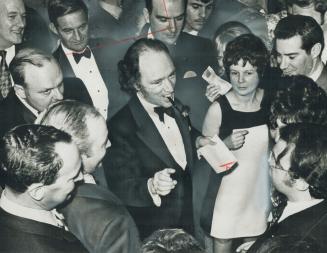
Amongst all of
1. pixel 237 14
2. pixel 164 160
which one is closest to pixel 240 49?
pixel 237 14

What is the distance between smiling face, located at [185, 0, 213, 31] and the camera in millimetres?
3949

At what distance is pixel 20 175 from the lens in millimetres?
3811

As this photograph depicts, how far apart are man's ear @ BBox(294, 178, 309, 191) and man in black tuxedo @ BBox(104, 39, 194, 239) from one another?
0.66 meters

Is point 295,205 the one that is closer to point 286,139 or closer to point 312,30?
point 286,139

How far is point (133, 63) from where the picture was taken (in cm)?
393

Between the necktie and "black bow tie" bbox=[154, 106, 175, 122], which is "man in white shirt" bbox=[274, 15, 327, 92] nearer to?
"black bow tie" bbox=[154, 106, 175, 122]

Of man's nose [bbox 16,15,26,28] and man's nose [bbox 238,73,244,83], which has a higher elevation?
man's nose [bbox 16,15,26,28]

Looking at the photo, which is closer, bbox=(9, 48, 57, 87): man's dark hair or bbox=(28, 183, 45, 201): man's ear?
bbox=(28, 183, 45, 201): man's ear

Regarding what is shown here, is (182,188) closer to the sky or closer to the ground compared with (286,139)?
closer to the ground

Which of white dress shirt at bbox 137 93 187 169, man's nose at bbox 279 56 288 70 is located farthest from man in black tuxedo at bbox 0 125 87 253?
man's nose at bbox 279 56 288 70

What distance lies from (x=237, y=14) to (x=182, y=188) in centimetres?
115

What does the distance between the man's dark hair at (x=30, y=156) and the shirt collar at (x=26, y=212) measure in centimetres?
10

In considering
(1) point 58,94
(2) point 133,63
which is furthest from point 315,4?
(1) point 58,94

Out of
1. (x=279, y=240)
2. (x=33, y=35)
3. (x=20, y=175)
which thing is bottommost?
(x=279, y=240)
